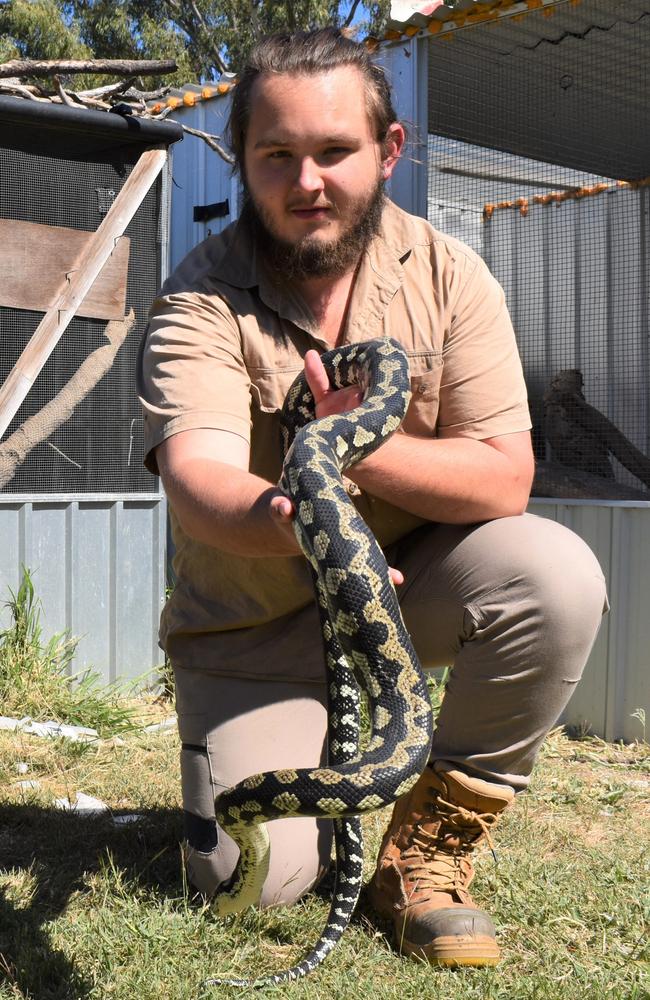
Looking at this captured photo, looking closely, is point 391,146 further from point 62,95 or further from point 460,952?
point 62,95

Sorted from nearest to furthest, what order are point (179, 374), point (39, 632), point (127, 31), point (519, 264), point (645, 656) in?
point (179, 374) < point (645, 656) < point (39, 632) < point (519, 264) < point (127, 31)

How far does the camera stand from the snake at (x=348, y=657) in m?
2.47

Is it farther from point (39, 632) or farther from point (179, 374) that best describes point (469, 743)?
point (39, 632)

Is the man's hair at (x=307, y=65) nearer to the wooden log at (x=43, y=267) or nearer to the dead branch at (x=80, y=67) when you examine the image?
the dead branch at (x=80, y=67)

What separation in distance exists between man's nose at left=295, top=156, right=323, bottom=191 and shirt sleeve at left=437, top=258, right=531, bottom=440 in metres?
0.66

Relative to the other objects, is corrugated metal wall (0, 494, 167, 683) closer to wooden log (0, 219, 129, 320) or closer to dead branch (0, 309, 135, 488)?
dead branch (0, 309, 135, 488)

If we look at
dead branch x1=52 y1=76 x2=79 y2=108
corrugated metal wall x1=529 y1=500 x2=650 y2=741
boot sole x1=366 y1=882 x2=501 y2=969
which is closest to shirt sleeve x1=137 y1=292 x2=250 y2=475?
boot sole x1=366 y1=882 x2=501 y2=969

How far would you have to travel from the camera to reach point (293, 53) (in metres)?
3.91

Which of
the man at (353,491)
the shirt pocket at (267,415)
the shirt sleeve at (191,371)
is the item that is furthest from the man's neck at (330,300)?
the shirt sleeve at (191,371)

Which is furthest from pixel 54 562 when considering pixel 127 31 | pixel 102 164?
pixel 127 31

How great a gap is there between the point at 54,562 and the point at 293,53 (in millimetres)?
4184

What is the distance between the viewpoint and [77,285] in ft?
23.0

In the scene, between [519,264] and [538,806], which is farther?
[519,264]

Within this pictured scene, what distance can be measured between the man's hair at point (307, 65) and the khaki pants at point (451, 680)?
160cm
